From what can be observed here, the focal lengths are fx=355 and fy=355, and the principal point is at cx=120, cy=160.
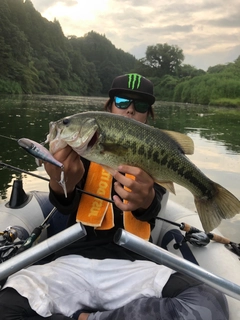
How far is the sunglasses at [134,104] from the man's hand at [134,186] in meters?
0.95

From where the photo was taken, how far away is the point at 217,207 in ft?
7.48

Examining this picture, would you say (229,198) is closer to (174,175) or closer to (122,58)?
(174,175)

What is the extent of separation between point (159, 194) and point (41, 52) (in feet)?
272

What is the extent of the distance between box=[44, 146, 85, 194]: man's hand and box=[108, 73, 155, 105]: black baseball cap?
98 cm

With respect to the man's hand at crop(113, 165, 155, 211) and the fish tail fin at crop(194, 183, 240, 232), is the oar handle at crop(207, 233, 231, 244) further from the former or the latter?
the man's hand at crop(113, 165, 155, 211)

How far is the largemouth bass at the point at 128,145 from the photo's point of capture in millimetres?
1956

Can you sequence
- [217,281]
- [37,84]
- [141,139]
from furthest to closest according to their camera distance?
1. [37,84]
2. [141,139]
3. [217,281]

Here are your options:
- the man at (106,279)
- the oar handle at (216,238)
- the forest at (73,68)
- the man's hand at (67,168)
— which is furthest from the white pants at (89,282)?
the forest at (73,68)

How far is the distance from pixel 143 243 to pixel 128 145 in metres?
0.54

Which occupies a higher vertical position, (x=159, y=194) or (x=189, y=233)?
(x=159, y=194)

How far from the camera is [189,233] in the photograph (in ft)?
10.1

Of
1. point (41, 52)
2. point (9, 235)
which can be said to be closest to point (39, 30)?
point (41, 52)

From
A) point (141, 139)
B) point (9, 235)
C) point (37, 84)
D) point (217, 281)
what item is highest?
point (141, 139)

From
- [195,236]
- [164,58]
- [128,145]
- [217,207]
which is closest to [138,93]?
[128,145]
